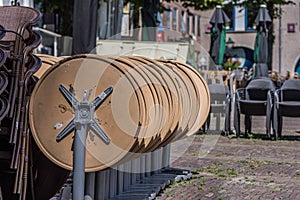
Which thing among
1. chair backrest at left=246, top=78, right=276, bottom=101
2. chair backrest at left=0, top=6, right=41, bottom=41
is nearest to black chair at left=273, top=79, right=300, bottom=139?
chair backrest at left=246, top=78, right=276, bottom=101

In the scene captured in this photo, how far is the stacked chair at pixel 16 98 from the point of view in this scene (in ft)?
13.5

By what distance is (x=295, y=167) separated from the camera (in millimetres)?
7898

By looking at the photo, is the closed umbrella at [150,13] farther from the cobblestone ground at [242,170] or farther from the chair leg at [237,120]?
the cobblestone ground at [242,170]

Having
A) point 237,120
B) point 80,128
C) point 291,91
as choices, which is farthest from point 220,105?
point 80,128

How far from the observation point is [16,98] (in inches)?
165

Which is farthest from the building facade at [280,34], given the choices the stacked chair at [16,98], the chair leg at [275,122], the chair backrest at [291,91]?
the stacked chair at [16,98]

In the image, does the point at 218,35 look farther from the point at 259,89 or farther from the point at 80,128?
the point at 80,128

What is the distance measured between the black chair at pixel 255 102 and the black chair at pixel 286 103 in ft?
0.40

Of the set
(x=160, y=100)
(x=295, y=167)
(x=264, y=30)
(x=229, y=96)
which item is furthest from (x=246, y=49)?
(x=160, y=100)

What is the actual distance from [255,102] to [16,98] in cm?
755

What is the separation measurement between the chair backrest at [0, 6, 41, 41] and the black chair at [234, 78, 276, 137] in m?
6.99

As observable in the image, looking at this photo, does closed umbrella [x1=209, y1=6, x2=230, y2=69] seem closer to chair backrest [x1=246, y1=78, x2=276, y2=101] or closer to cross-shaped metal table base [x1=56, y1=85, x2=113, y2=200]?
chair backrest [x1=246, y1=78, x2=276, y2=101]

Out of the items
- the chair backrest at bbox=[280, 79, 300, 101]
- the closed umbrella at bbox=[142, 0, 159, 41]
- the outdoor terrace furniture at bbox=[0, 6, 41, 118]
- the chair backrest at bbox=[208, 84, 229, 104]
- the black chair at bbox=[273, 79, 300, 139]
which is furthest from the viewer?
the closed umbrella at bbox=[142, 0, 159, 41]

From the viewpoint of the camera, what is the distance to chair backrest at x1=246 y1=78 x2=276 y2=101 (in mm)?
11438
